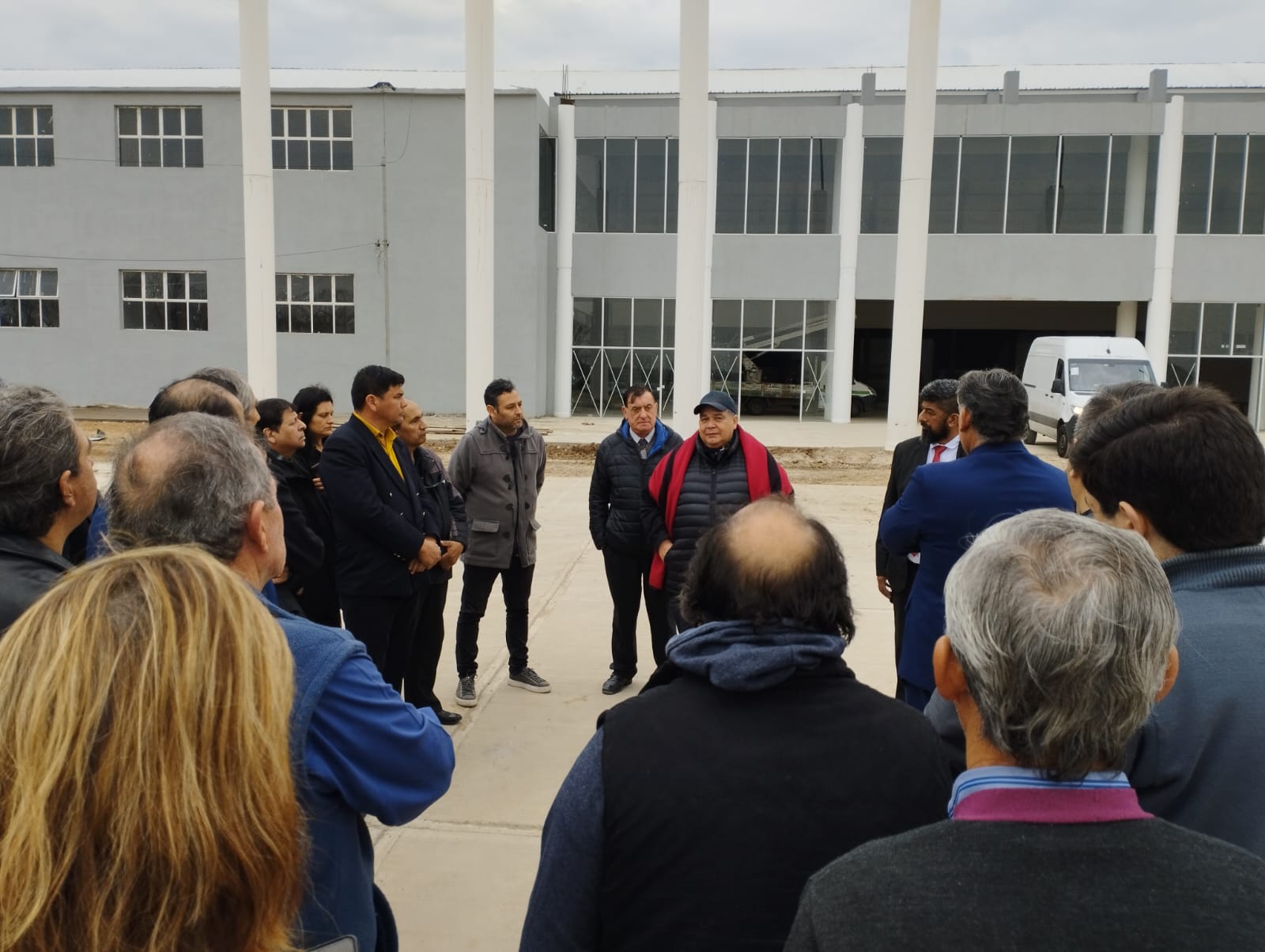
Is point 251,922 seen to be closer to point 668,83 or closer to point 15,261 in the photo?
point 15,261

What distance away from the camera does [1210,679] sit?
1699 mm

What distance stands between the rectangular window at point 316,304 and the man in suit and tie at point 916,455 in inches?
902

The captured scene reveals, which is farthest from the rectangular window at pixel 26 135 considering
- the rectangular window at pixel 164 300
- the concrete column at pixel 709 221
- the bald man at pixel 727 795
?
the bald man at pixel 727 795

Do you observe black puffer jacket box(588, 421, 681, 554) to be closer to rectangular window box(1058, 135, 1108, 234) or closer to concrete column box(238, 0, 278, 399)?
concrete column box(238, 0, 278, 399)

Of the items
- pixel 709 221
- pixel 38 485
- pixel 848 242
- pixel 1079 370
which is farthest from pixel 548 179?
pixel 38 485

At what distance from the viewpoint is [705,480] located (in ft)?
16.9

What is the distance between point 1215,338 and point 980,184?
7460 mm

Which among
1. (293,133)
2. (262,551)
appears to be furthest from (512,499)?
(293,133)

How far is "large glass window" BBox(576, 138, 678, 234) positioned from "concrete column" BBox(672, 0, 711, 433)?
29.7 ft

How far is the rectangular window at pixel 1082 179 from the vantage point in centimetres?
2555

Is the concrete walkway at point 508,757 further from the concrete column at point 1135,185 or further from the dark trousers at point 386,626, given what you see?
the concrete column at point 1135,185

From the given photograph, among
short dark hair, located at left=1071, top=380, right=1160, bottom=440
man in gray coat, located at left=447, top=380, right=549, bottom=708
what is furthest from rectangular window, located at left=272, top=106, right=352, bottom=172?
short dark hair, located at left=1071, top=380, right=1160, bottom=440

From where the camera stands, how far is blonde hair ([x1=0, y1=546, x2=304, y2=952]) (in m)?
1.07

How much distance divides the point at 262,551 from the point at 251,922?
41.5 inches
